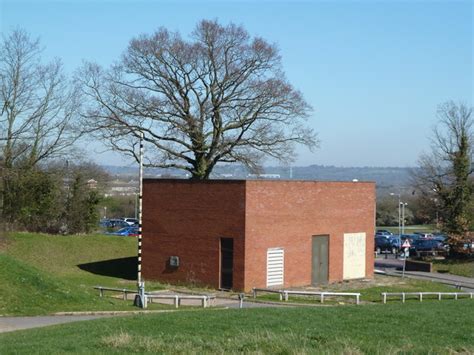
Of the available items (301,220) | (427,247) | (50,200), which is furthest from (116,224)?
(301,220)

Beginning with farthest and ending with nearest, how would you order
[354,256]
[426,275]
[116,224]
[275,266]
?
1. [116,224]
2. [426,275]
3. [354,256]
4. [275,266]

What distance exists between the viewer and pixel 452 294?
116ft

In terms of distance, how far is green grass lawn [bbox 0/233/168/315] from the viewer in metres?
24.6

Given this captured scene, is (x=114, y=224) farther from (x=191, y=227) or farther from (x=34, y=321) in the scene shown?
(x=34, y=321)

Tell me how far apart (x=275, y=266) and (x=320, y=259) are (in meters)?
3.57

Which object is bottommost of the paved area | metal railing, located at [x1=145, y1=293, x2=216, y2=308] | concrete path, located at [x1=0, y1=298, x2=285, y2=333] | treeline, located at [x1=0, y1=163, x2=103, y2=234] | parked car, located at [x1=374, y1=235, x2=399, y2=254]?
the paved area

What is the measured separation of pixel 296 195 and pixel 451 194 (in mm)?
27531

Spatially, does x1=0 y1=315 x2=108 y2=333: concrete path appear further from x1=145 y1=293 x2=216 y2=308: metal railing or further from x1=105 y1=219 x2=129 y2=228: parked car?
x1=105 y1=219 x2=129 y2=228: parked car

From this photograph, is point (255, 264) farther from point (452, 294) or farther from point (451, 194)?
point (451, 194)

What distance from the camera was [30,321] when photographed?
71.3 ft

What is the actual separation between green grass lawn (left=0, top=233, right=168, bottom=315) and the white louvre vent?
5614mm

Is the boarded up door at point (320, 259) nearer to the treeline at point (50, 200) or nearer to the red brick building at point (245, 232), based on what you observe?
the red brick building at point (245, 232)

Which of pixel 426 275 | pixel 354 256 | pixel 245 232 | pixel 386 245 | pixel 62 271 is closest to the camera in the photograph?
pixel 245 232

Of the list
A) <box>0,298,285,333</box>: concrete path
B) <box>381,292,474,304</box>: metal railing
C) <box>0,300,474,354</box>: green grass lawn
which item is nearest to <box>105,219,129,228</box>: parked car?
<box>381,292,474,304</box>: metal railing
